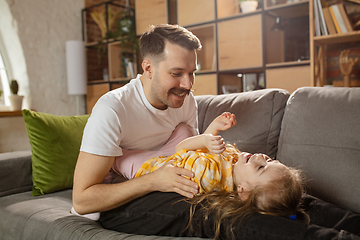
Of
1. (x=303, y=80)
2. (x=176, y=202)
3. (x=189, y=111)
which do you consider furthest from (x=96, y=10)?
(x=176, y=202)

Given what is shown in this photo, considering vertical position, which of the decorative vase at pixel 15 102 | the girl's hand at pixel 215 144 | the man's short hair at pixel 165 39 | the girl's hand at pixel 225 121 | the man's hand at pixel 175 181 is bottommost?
the man's hand at pixel 175 181

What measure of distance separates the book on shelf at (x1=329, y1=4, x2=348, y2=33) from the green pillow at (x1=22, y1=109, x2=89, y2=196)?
7.68ft

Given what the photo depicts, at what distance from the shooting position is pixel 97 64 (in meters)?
4.90

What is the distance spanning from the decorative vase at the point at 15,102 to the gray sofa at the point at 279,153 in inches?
85.9

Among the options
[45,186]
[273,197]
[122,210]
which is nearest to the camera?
[273,197]

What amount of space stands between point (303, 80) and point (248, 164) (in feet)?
6.03

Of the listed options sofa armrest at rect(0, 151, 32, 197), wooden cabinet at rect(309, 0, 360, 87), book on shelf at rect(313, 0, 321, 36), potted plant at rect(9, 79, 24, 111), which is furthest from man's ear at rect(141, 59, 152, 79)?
potted plant at rect(9, 79, 24, 111)

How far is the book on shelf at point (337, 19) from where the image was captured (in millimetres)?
2537

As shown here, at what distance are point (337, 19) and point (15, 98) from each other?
3.63 m

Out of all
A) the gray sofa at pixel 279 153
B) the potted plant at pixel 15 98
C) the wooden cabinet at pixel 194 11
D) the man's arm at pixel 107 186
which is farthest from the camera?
the potted plant at pixel 15 98

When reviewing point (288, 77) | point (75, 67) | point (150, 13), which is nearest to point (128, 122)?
point (288, 77)

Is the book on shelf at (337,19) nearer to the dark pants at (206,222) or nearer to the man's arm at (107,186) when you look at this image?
the dark pants at (206,222)

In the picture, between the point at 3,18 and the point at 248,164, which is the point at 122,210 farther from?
the point at 3,18

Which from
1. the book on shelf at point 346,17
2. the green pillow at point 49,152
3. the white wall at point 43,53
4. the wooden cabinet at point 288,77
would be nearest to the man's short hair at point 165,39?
the green pillow at point 49,152
